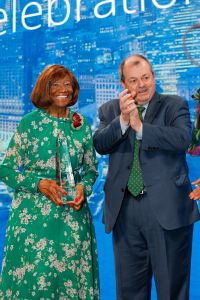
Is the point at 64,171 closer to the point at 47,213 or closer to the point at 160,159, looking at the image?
the point at 47,213

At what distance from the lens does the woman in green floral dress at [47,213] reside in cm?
226

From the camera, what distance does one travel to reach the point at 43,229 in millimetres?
2283

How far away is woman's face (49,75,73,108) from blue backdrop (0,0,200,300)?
47.7 inches

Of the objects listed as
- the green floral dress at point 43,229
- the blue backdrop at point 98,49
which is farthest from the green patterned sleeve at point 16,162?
the blue backdrop at point 98,49

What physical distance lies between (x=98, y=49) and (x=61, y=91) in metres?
1.42

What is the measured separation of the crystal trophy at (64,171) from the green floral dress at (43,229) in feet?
0.10

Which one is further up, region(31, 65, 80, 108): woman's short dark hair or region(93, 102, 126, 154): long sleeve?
region(31, 65, 80, 108): woman's short dark hair

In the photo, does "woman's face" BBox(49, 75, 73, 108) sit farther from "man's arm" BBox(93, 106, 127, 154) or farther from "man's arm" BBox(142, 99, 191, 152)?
"man's arm" BBox(142, 99, 191, 152)

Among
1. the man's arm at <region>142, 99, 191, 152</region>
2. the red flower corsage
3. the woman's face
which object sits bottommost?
the man's arm at <region>142, 99, 191, 152</region>

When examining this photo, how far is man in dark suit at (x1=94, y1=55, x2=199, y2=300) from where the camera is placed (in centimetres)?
222

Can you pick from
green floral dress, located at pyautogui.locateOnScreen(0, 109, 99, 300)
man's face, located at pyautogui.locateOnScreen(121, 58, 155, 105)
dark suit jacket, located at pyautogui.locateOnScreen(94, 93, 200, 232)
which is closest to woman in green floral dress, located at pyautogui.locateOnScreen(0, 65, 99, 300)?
green floral dress, located at pyautogui.locateOnScreen(0, 109, 99, 300)

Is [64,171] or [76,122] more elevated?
[76,122]

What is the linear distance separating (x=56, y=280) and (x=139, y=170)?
0.62 m

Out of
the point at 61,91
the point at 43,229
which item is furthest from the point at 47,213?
the point at 61,91
